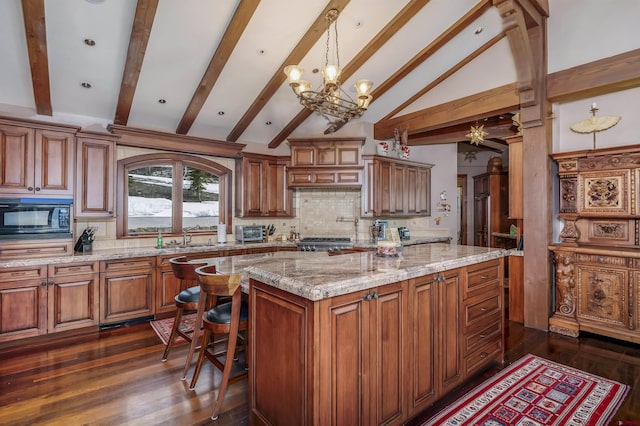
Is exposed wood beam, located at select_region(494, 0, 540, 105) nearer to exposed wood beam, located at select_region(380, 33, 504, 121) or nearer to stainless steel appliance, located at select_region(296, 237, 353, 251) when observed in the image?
exposed wood beam, located at select_region(380, 33, 504, 121)

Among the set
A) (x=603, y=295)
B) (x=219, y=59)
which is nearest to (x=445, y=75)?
(x=219, y=59)

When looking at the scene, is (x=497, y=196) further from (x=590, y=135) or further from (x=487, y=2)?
(x=487, y=2)

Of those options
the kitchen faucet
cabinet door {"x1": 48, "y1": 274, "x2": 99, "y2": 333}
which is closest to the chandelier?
the kitchen faucet

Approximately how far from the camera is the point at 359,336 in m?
1.68

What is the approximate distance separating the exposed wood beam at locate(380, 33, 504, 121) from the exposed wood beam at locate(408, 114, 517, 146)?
2.34ft

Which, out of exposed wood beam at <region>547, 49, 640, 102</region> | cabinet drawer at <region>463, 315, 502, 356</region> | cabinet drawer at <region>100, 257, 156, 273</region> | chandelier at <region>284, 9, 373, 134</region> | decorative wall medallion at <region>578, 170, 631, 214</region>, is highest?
exposed wood beam at <region>547, 49, 640, 102</region>

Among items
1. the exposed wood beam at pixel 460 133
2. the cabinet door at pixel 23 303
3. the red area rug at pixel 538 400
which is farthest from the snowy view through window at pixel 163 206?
the red area rug at pixel 538 400

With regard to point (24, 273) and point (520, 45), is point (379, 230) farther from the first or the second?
point (24, 273)

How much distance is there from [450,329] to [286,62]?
11.8 feet

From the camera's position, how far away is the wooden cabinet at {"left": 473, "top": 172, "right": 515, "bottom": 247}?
7.13m

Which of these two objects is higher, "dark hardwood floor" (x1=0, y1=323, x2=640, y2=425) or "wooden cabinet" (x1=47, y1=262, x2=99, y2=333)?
"wooden cabinet" (x1=47, y1=262, x2=99, y2=333)

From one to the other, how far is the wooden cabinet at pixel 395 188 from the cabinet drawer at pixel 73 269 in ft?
13.0

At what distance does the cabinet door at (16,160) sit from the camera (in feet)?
11.0

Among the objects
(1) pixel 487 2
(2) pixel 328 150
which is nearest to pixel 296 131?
(2) pixel 328 150
